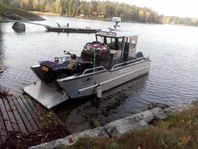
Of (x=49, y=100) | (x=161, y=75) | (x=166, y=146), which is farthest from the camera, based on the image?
(x=161, y=75)

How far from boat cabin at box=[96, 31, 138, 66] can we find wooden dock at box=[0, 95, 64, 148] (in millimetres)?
7324

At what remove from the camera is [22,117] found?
449 inches

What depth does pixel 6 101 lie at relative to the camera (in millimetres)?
13148

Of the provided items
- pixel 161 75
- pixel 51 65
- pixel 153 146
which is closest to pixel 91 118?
pixel 51 65

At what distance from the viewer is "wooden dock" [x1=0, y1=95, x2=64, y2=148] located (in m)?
10.0

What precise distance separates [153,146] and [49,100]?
25.8 feet

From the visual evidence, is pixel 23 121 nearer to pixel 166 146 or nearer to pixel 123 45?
pixel 166 146

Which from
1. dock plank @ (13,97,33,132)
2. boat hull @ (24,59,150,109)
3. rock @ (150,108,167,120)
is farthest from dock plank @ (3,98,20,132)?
rock @ (150,108,167,120)

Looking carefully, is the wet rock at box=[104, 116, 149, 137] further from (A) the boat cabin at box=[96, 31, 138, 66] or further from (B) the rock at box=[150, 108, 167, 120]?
(A) the boat cabin at box=[96, 31, 138, 66]

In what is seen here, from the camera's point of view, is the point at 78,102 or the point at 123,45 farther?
the point at 123,45

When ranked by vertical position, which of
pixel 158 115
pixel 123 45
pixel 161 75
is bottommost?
pixel 161 75

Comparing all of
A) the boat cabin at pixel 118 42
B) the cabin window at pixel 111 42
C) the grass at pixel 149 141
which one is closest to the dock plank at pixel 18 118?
the grass at pixel 149 141

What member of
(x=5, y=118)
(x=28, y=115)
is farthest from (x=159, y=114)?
(x=5, y=118)

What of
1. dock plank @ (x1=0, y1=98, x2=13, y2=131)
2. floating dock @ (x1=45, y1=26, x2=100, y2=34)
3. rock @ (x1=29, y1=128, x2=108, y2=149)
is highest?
rock @ (x1=29, y1=128, x2=108, y2=149)
